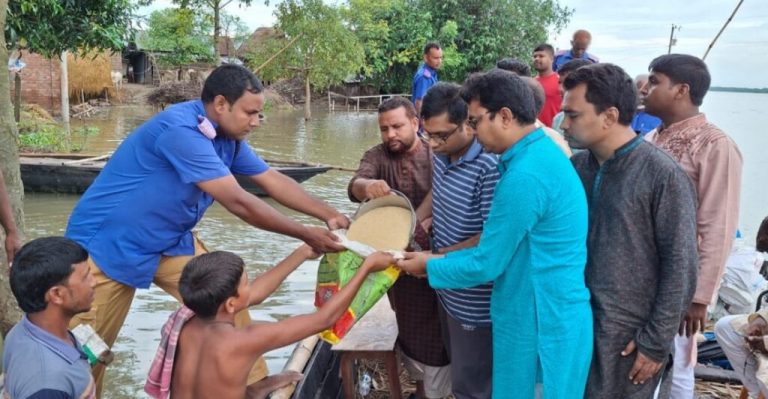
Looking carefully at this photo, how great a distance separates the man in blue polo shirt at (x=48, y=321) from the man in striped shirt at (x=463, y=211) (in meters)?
1.37

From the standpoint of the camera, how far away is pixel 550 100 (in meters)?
6.25

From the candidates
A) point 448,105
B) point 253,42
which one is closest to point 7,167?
point 448,105

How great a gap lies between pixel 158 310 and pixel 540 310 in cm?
499

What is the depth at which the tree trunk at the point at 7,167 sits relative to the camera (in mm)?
3330

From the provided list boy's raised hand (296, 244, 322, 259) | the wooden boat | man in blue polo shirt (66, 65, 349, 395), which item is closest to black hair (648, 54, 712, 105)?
man in blue polo shirt (66, 65, 349, 395)

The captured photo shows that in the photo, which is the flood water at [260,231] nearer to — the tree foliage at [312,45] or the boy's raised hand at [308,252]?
the tree foliage at [312,45]

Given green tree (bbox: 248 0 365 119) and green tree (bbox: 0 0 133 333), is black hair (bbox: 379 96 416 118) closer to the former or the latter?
green tree (bbox: 0 0 133 333)

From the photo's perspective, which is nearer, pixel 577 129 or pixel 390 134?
pixel 577 129

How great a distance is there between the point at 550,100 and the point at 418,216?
3722 millimetres

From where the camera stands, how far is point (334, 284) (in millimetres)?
2555

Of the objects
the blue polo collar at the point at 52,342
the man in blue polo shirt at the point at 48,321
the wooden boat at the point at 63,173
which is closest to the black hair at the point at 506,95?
the man in blue polo shirt at the point at 48,321

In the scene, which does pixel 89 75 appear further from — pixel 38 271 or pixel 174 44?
pixel 38 271

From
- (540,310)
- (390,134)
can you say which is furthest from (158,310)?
(540,310)

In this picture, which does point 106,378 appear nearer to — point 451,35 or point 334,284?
point 334,284
